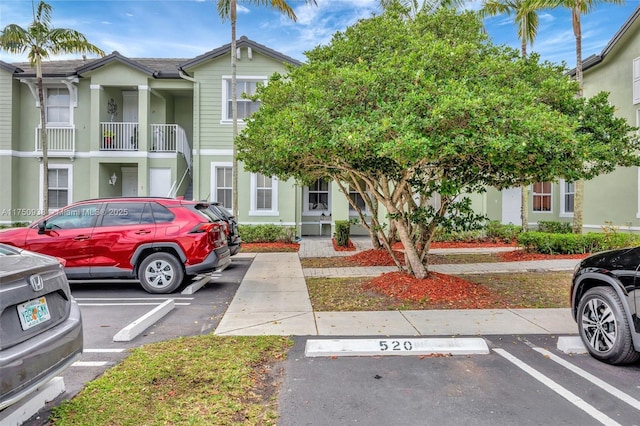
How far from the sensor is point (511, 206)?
55.4ft

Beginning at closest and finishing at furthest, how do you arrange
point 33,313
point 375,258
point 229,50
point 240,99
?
point 33,313 → point 375,258 → point 229,50 → point 240,99

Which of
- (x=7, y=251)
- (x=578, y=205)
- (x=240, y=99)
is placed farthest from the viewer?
(x=240, y=99)

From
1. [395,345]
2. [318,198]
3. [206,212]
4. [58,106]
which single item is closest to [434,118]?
[395,345]

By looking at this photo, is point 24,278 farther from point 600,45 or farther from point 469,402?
point 600,45

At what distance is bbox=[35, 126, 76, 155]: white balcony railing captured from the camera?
16.1 m

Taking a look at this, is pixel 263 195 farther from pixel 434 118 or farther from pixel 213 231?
pixel 434 118

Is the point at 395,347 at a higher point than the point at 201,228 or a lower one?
lower

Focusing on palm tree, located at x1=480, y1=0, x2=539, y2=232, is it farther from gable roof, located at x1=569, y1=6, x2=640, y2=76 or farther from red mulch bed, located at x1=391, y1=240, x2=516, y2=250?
gable roof, located at x1=569, y1=6, x2=640, y2=76

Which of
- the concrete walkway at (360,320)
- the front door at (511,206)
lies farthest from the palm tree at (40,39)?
the front door at (511,206)

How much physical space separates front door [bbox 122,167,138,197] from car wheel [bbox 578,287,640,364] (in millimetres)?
17576

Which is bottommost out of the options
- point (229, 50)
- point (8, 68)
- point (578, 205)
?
point (578, 205)

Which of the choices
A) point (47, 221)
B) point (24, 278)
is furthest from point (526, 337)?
point (47, 221)

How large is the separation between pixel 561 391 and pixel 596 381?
0.50 metres

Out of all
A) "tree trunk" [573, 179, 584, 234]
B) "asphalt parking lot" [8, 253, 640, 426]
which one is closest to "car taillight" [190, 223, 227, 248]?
"asphalt parking lot" [8, 253, 640, 426]
